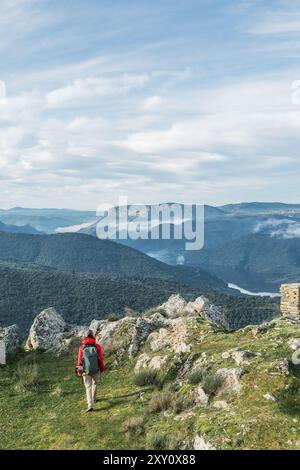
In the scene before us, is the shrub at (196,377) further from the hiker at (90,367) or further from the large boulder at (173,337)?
the large boulder at (173,337)

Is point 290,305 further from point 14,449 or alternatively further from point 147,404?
point 14,449

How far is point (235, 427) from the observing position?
12273mm

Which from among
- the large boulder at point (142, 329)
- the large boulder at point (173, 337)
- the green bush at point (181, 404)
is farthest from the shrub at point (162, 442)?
the large boulder at point (142, 329)

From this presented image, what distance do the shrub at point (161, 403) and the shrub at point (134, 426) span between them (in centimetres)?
123

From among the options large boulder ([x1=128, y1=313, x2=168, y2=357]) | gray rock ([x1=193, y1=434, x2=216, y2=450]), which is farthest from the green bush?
large boulder ([x1=128, y1=313, x2=168, y2=357])

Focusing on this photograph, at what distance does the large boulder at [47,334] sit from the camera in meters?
27.9

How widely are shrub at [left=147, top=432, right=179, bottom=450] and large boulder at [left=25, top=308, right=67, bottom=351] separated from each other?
51.8ft

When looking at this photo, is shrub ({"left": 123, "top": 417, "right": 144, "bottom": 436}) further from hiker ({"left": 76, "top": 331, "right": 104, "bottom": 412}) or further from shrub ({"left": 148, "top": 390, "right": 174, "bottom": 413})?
hiker ({"left": 76, "top": 331, "right": 104, "bottom": 412})

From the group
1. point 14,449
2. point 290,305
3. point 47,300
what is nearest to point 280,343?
point 290,305

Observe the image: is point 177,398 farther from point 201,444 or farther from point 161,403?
point 201,444

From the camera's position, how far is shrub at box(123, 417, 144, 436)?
13656 millimetres

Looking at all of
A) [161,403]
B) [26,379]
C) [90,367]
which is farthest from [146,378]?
[26,379]
